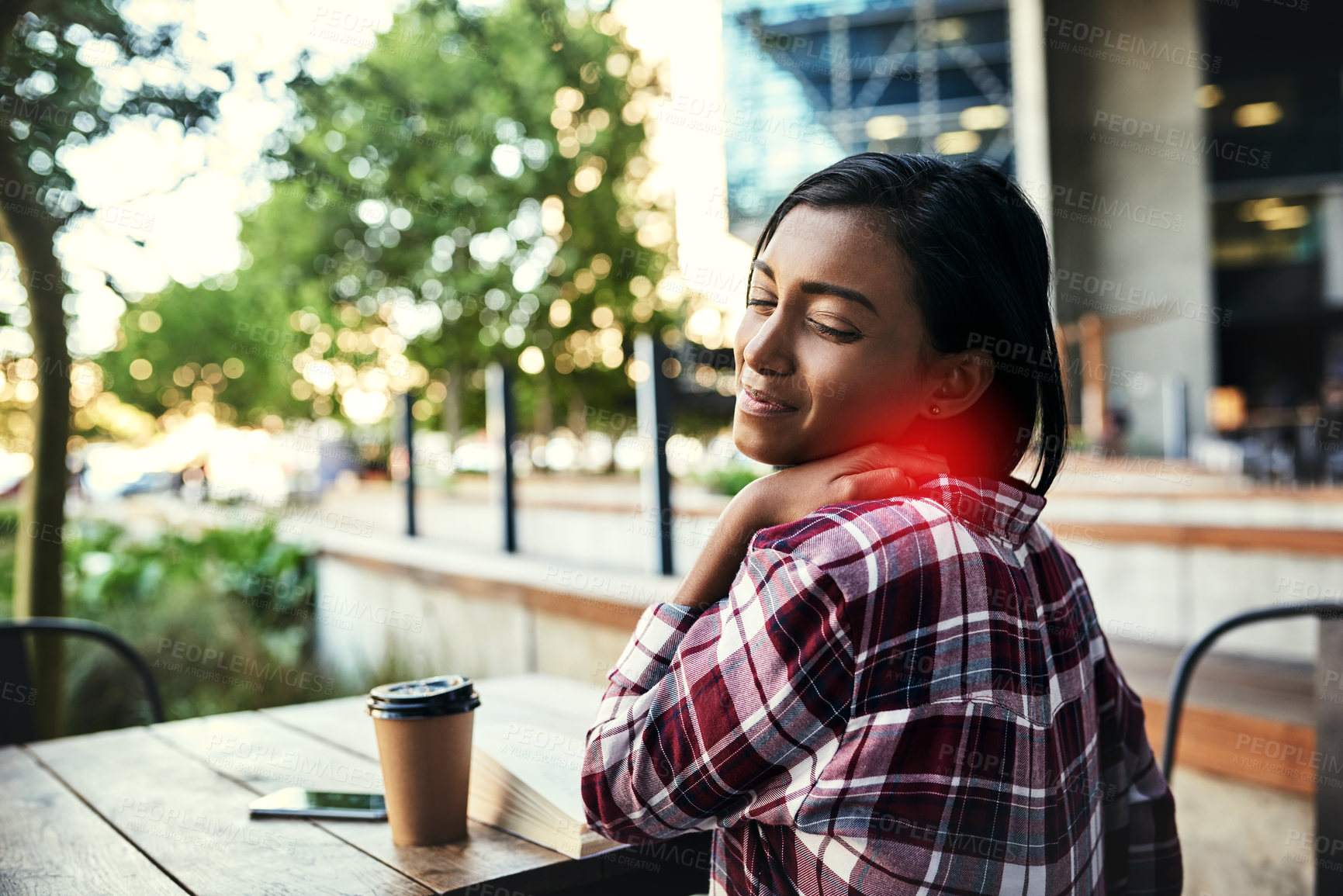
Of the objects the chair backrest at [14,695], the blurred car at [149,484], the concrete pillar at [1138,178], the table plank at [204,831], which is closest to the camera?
the table plank at [204,831]

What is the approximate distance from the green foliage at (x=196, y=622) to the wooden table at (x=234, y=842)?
3.28 metres

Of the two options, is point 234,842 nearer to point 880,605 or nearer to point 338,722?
point 338,722

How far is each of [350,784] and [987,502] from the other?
1131 mm

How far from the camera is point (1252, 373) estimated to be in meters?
23.0

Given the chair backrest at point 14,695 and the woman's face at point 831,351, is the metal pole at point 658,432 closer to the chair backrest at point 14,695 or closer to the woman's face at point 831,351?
the chair backrest at point 14,695

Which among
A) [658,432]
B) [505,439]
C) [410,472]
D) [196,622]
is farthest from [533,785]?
[410,472]

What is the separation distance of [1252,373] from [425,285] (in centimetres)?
1718

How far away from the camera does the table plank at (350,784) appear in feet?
4.25

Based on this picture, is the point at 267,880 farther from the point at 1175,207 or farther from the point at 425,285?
the point at 1175,207

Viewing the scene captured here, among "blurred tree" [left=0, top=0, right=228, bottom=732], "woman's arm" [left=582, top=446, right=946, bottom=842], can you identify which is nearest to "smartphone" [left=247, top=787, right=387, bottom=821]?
"woman's arm" [left=582, top=446, right=946, bottom=842]

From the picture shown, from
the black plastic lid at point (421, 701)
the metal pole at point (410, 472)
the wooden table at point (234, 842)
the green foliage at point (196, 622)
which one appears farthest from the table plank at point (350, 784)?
the metal pole at point (410, 472)

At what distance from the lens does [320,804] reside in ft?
5.01

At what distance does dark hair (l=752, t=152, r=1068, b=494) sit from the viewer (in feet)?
3.51

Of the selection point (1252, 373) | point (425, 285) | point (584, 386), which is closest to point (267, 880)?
point (425, 285)
